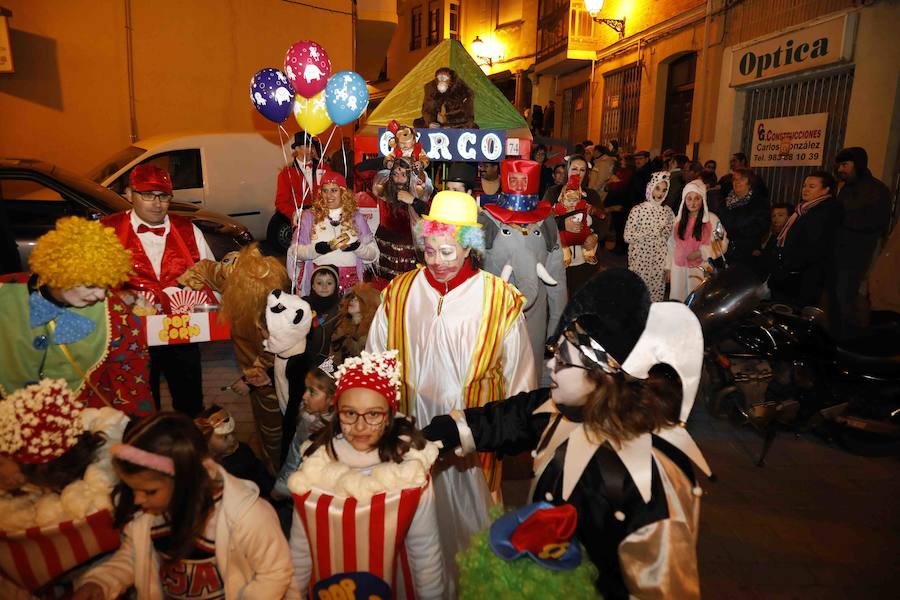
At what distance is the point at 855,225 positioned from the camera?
661cm

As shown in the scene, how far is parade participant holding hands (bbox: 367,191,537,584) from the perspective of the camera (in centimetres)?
301

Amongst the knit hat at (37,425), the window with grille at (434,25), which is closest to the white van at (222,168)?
the knit hat at (37,425)

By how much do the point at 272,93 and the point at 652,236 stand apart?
4374 mm

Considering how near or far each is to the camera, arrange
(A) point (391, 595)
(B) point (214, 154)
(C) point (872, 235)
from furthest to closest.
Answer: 1. (B) point (214, 154)
2. (C) point (872, 235)
3. (A) point (391, 595)

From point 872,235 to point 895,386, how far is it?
10.2ft

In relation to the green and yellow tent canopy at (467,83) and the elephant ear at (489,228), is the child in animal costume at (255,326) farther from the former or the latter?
the green and yellow tent canopy at (467,83)

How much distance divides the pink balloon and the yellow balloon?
2.4 inches

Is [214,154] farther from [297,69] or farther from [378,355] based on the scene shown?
[378,355]

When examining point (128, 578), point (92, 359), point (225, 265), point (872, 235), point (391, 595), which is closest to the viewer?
point (128, 578)

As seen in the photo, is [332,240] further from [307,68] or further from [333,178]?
[307,68]

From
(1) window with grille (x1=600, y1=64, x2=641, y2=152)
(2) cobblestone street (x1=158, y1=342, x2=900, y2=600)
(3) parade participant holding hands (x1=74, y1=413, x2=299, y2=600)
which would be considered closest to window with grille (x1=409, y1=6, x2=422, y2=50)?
(1) window with grille (x1=600, y1=64, x2=641, y2=152)

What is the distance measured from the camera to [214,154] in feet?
33.9

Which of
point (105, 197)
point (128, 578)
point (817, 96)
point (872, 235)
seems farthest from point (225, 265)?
point (817, 96)

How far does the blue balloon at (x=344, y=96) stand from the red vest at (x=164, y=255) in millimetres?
1730
